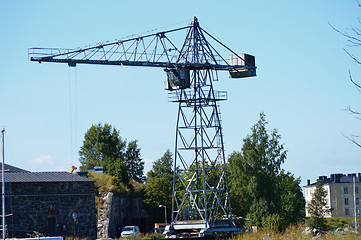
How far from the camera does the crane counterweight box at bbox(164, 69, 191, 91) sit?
44719mm

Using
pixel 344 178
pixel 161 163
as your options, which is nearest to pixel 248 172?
pixel 161 163

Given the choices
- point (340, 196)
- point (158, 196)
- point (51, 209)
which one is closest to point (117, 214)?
point (51, 209)

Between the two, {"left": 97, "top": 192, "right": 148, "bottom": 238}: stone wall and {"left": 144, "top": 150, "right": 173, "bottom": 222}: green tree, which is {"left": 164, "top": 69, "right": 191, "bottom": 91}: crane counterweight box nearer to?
{"left": 97, "top": 192, "right": 148, "bottom": 238}: stone wall

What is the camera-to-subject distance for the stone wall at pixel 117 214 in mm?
47125

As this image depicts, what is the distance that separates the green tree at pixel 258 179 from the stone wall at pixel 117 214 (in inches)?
379

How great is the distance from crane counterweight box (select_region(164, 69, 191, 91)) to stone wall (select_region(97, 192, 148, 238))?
→ 1054 cm

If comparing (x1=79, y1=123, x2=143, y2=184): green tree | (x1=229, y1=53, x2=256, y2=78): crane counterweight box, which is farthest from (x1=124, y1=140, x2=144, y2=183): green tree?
(x1=229, y1=53, x2=256, y2=78): crane counterweight box

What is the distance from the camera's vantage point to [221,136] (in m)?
44.1

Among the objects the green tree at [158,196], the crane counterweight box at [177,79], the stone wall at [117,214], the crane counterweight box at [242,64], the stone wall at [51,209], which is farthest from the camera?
the green tree at [158,196]

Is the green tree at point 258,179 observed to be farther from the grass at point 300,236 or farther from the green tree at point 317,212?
the grass at point 300,236

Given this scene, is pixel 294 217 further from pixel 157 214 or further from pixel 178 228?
pixel 178 228

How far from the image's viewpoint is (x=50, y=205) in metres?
41.7

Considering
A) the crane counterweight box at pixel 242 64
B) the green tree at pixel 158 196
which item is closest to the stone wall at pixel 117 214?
the green tree at pixel 158 196

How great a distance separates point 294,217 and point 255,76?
1784cm
